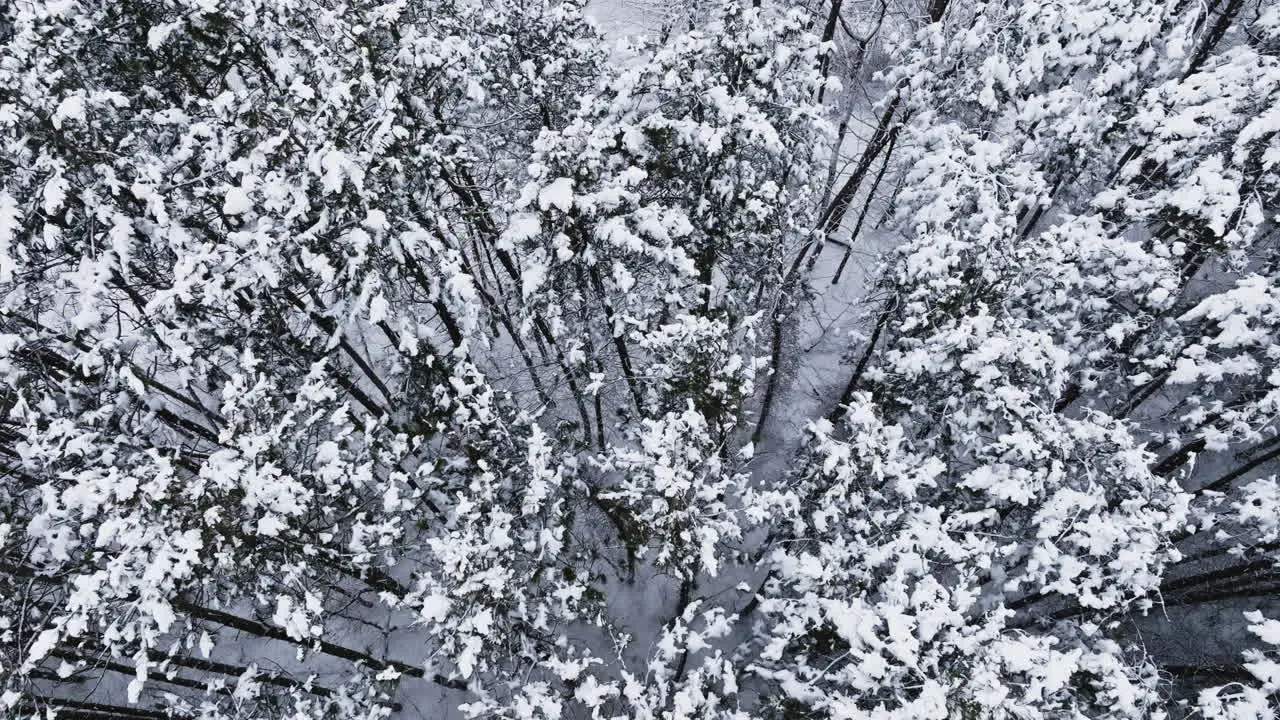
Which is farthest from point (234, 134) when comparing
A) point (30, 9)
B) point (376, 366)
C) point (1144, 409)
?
point (1144, 409)

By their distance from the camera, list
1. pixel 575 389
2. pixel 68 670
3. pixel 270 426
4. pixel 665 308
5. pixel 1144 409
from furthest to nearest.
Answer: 1. pixel 1144 409
2. pixel 575 389
3. pixel 665 308
4. pixel 270 426
5. pixel 68 670

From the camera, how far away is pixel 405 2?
359 inches

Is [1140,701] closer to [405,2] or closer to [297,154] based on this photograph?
[297,154]

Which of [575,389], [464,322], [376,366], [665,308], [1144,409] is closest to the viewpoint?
[464,322]

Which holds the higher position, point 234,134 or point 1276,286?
point 234,134

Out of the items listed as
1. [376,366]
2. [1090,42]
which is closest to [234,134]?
[376,366]

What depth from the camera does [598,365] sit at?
11.3 metres

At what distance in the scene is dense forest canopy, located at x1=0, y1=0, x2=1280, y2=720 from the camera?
7062 mm

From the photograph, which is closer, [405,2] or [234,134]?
[234,134]

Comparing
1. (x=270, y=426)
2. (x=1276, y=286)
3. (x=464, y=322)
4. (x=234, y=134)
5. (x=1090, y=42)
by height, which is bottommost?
(x=270, y=426)

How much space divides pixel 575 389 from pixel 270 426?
533 centimetres

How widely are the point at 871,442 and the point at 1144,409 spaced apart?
466 inches

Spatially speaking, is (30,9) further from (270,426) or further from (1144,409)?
(1144,409)

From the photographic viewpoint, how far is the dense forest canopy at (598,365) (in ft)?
23.2
